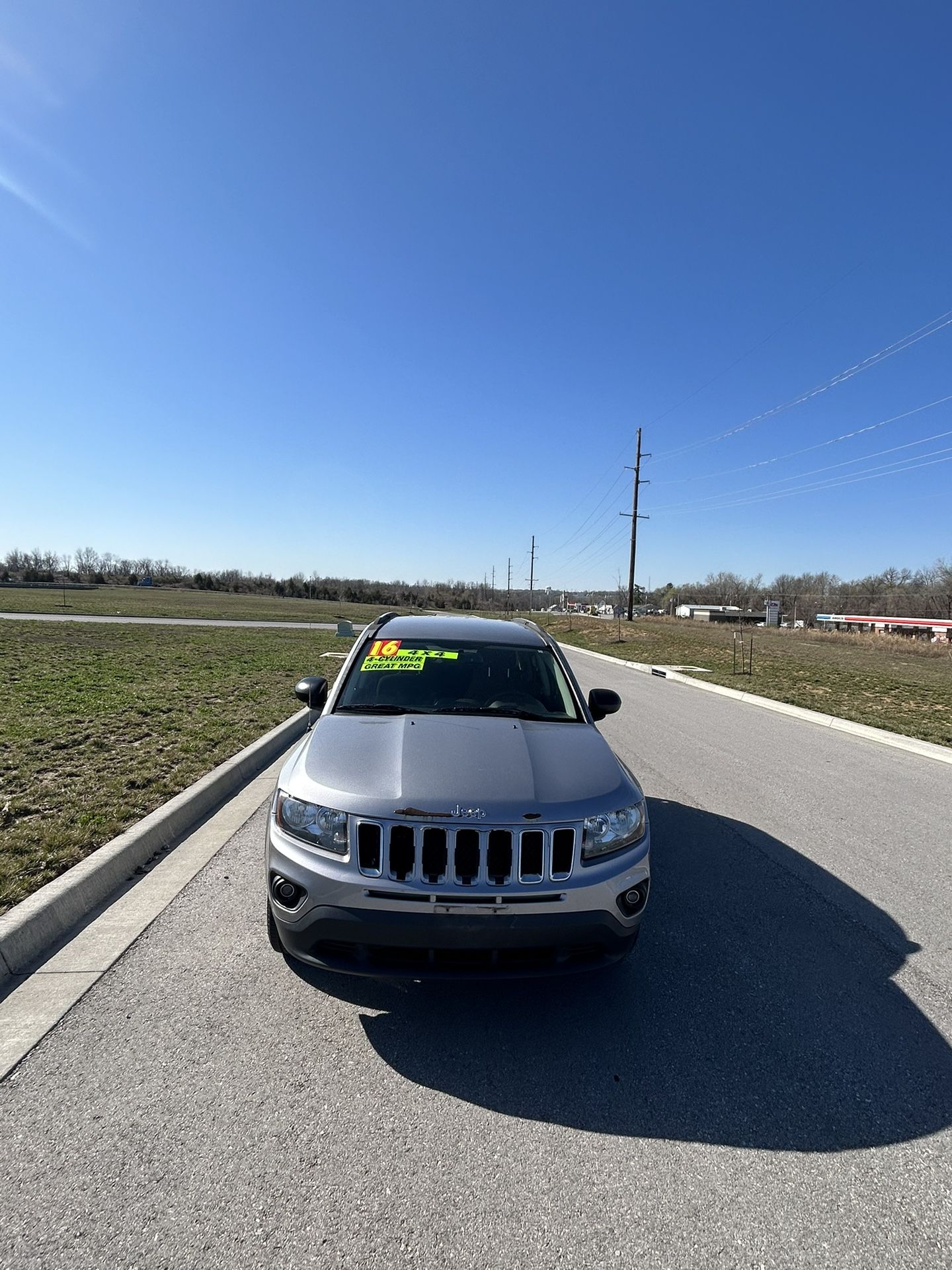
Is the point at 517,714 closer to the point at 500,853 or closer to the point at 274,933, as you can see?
the point at 500,853

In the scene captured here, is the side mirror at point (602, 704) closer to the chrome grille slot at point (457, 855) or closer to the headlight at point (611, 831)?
the headlight at point (611, 831)

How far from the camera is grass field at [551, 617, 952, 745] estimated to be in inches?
484

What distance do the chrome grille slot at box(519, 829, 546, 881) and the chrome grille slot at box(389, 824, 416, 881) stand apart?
0.43 metres

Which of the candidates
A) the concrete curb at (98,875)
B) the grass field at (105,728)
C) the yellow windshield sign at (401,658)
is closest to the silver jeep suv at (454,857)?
the yellow windshield sign at (401,658)

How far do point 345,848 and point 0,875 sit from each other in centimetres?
249

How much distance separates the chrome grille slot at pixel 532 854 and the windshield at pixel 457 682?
1.26 meters

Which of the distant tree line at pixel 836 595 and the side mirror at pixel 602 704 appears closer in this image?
the side mirror at pixel 602 704

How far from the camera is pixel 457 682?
169 inches

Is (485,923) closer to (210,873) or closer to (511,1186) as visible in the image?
(511,1186)

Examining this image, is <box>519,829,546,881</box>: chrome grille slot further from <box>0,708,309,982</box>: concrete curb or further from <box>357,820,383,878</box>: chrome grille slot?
<box>0,708,309,982</box>: concrete curb

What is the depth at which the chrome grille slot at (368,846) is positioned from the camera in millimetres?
2641

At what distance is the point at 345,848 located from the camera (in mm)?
2715

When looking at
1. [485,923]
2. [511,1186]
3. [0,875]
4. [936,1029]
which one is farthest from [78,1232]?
[936,1029]

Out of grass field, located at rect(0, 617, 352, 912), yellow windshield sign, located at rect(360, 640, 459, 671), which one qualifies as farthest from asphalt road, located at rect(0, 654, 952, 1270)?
yellow windshield sign, located at rect(360, 640, 459, 671)
